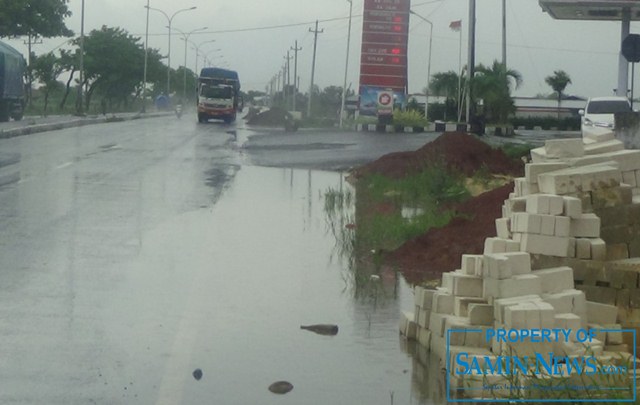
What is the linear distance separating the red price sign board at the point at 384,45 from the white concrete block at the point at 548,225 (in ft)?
168

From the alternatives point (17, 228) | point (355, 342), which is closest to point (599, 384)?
point (355, 342)

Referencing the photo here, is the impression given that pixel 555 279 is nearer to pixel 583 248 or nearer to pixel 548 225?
pixel 548 225

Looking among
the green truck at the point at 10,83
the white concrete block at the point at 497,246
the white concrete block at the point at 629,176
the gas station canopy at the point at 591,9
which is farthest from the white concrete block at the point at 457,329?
the green truck at the point at 10,83

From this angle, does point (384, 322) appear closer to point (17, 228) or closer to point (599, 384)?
point (599, 384)

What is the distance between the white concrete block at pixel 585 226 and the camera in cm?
854

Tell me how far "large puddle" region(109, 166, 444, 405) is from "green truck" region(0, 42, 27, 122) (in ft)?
119

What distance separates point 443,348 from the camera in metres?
8.09

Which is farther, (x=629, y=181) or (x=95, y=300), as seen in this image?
(x=95, y=300)

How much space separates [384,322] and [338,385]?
2179mm

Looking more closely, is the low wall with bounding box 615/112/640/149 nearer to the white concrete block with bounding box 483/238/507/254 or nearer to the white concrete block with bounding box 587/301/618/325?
the white concrete block with bounding box 483/238/507/254

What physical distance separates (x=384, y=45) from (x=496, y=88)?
25.1 ft

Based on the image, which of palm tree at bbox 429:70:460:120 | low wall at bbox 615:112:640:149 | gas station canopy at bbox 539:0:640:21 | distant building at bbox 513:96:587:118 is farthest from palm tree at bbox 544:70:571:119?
low wall at bbox 615:112:640:149

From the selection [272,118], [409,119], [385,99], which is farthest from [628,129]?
[272,118]

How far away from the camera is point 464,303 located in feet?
26.7
